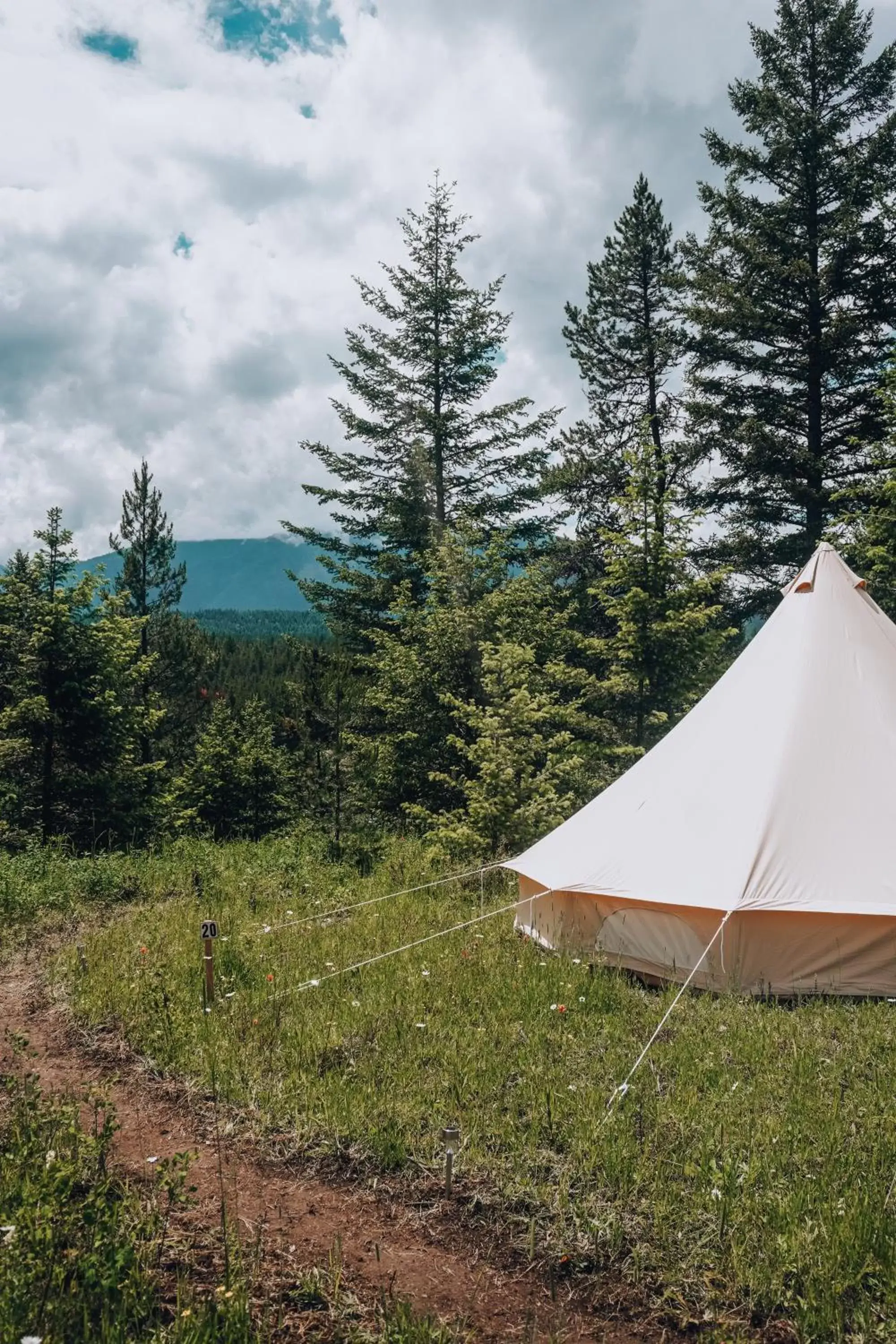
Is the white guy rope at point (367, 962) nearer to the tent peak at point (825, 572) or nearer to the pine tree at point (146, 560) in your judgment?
the tent peak at point (825, 572)

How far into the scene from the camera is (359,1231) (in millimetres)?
3223

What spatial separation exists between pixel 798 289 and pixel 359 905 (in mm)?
16412

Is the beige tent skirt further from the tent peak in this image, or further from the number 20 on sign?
the tent peak

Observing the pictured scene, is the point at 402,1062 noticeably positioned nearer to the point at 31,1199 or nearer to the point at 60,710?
the point at 31,1199

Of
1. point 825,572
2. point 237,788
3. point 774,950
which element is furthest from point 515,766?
point 237,788

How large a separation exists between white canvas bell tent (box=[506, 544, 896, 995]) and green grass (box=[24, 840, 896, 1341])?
13.0 inches

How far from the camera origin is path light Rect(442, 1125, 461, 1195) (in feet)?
11.2

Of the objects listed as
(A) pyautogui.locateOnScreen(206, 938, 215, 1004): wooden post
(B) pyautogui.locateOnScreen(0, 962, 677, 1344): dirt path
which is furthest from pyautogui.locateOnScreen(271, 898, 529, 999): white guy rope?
(B) pyautogui.locateOnScreen(0, 962, 677, 1344): dirt path

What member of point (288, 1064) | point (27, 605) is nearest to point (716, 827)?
point (288, 1064)

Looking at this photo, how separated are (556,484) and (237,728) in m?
9.99

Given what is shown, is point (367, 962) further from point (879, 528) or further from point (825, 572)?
point (879, 528)

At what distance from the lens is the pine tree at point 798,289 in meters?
16.4

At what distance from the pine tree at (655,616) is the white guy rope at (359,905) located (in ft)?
16.2

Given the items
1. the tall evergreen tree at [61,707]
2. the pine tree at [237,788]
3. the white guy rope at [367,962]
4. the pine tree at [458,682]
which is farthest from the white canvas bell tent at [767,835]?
the pine tree at [237,788]
